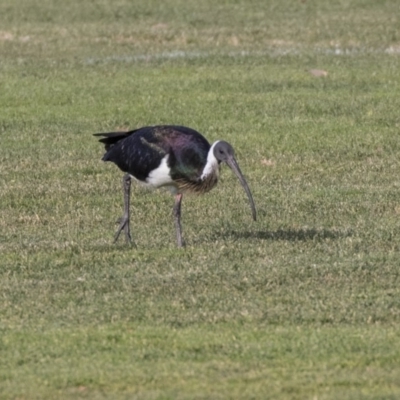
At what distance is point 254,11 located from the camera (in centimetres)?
2544

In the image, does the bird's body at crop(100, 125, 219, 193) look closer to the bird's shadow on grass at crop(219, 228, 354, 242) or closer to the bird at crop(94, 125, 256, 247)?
the bird at crop(94, 125, 256, 247)

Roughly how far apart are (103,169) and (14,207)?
6.14ft

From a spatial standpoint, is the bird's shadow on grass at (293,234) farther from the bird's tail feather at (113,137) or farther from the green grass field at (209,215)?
the bird's tail feather at (113,137)

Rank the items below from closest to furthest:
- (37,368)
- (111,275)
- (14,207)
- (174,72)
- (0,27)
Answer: (37,368), (111,275), (14,207), (174,72), (0,27)

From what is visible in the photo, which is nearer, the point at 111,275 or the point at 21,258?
the point at 111,275

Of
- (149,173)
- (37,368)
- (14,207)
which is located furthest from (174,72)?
(37,368)

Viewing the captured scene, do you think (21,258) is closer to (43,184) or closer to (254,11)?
(43,184)

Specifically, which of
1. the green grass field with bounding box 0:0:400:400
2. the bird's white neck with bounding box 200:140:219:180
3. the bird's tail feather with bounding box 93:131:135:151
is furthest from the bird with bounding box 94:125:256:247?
the green grass field with bounding box 0:0:400:400

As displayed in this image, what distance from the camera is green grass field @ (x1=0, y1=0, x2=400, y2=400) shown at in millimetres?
7840

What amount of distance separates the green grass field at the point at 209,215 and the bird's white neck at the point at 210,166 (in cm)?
62

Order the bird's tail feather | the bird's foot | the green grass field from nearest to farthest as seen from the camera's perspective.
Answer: the green grass field, the bird's foot, the bird's tail feather

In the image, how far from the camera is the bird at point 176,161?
10680 millimetres

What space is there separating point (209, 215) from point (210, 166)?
6.27 feet

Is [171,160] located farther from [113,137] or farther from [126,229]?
[113,137]
